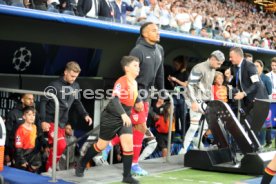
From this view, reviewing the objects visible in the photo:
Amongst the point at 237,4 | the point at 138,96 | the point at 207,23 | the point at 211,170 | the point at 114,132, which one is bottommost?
the point at 211,170

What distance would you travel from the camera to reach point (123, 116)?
219 inches

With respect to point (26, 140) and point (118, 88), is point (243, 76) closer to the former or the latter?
point (118, 88)

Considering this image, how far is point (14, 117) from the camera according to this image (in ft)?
22.0

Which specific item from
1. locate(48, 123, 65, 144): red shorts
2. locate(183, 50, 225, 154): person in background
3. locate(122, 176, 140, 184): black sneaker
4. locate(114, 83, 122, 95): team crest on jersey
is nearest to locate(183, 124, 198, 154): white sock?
locate(183, 50, 225, 154): person in background

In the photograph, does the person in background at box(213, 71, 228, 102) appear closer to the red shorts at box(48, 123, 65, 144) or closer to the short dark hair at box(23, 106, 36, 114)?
the red shorts at box(48, 123, 65, 144)

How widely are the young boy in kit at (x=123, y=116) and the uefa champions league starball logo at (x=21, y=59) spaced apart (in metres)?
2.78

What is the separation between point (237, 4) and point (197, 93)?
58.2 ft

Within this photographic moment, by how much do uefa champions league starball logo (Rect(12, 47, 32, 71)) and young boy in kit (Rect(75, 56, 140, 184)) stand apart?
2776 millimetres

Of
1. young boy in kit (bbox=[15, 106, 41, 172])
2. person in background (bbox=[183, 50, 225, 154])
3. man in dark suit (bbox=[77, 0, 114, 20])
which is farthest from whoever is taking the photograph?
man in dark suit (bbox=[77, 0, 114, 20])

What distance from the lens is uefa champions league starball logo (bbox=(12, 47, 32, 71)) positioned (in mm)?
8166

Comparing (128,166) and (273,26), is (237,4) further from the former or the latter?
(128,166)

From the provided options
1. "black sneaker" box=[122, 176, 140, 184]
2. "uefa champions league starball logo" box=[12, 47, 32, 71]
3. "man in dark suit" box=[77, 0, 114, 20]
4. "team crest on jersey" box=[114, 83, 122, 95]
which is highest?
"man in dark suit" box=[77, 0, 114, 20]

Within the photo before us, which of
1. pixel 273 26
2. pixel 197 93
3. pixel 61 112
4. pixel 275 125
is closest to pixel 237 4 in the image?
pixel 273 26

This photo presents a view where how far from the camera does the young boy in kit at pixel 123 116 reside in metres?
5.74
